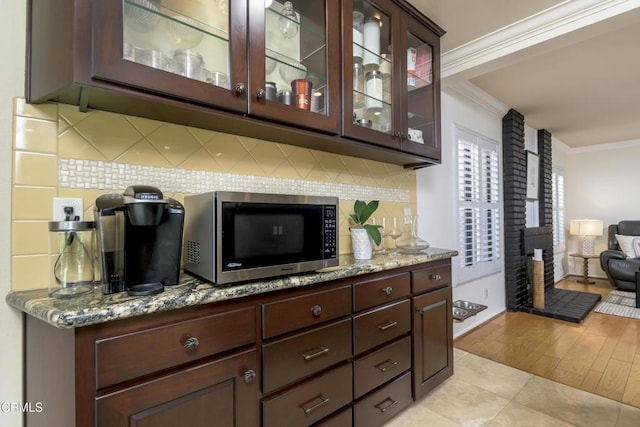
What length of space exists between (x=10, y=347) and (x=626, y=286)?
6.50m

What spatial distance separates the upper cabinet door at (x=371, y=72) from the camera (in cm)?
157

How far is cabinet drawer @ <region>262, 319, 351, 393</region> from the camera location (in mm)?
1143

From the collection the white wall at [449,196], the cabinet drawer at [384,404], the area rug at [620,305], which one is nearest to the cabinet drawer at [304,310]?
the cabinet drawer at [384,404]

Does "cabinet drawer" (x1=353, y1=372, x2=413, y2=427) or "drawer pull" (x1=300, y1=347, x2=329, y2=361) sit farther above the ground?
"drawer pull" (x1=300, y1=347, x2=329, y2=361)

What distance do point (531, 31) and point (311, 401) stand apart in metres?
2.42

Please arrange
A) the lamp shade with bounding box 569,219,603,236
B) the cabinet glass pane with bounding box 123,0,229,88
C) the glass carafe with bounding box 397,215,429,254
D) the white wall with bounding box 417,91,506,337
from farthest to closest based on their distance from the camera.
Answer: the lamp shade with bounding box 569,219,603,236 < the white wall with bounding box 417,91,506,337 < the glass carafe with bounding box 397,215,429,254 < the cabinet glass pane with bounding box 123,0,229,88

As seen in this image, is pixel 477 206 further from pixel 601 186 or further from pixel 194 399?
pixel 601 186

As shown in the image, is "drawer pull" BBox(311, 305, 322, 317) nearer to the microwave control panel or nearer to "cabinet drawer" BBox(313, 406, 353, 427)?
the microwave control panel

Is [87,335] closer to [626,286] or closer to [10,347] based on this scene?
[10,347]

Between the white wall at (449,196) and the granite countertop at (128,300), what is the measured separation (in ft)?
5.40

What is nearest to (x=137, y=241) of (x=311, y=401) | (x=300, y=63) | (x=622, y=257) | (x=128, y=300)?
(x=128, y=300)

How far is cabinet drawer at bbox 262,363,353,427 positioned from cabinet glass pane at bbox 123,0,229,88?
3.94 feet

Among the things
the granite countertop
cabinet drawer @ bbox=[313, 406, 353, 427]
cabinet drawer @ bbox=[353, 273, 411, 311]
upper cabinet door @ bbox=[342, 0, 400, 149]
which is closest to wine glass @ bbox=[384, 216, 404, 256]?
cabinet drawer @ bbox=[353, 273, 411, 311]

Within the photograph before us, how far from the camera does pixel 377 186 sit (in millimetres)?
2240
